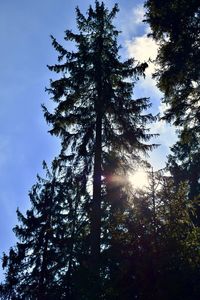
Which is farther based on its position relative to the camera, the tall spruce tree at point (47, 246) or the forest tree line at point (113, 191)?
the tall spruce tree at point (47, 246)

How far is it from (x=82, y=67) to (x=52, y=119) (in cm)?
307

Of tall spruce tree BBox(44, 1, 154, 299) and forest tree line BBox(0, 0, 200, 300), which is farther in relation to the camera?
tall spruce tree BBox(44, 1, 154, 299)

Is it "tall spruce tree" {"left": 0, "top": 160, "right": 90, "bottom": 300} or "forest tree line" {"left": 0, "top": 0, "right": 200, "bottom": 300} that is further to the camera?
"tall spruce tree" {"left": 0, "top": 160, "right": 90, "bottom": 300}

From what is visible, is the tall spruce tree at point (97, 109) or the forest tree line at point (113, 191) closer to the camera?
the forest tree line at point (113, 191)

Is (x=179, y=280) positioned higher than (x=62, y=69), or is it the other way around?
(x=62, y=69)

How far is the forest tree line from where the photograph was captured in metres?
8.98

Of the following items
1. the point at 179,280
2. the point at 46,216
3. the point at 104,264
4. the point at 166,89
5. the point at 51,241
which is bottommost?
the point at 179,280

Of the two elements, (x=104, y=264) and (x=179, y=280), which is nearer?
(x=179, y=280)

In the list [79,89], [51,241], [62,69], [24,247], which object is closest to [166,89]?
[79,89]

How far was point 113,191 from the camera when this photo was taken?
2044 cm

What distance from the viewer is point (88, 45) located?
18844 millimetres

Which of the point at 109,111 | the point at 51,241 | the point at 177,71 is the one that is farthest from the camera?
the point at 51,241

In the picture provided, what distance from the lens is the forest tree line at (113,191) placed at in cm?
898

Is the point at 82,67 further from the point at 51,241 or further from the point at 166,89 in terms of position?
the point at 51,241
